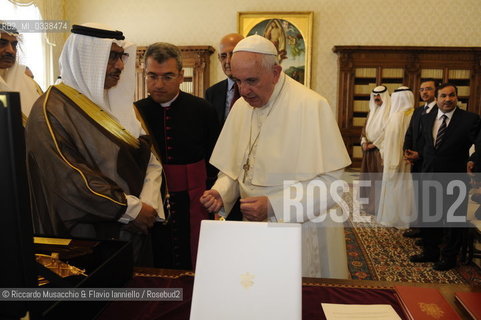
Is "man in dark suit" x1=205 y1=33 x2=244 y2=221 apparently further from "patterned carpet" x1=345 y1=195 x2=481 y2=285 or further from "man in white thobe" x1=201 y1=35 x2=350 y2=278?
"patterned carpet" x1=345 y1=195 x2=481 y2=285

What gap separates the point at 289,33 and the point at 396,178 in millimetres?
5295

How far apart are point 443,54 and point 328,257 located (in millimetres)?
8947

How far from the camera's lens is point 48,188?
184 centimetres

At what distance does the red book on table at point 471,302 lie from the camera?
115 centimetres

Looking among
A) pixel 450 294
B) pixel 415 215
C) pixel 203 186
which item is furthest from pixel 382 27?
pixel 450 294

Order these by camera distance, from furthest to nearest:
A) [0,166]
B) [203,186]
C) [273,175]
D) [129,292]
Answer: [203,186] < [273,175] < [129,292] < [0,166]

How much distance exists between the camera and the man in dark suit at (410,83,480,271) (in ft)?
14.7

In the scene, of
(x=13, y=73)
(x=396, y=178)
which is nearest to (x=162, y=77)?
(x=13, y=73)

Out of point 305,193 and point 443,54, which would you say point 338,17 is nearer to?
point 443,54

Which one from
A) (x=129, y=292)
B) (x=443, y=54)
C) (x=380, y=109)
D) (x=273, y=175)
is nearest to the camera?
(x=129, y=292)

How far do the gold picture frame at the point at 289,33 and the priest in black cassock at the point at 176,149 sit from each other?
7.30 meters

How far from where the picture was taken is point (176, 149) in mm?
2816

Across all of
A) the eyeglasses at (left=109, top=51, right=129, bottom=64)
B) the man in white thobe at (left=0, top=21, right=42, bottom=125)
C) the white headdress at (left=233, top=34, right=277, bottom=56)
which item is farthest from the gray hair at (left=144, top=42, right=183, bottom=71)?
the man in white thobe at (left=0, top=21, right=42, bottom=125)

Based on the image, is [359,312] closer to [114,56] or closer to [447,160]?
[114,56]
